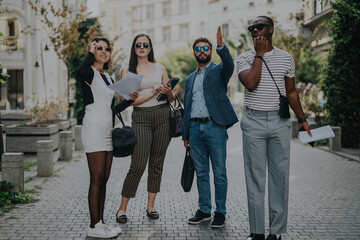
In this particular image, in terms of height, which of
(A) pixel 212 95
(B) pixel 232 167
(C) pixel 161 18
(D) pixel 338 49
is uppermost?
(C) pixel 161 18

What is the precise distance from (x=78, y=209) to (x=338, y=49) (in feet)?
30.9

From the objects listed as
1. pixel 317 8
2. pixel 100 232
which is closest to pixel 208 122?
pixel 100 232

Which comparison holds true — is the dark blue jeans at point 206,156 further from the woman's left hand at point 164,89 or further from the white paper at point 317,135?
the white paper at point 317,135

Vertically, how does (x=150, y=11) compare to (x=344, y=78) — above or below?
above

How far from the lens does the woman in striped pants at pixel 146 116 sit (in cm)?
551

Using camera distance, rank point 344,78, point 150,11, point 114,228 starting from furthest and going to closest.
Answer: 1. point 150,11
2. point 344,78
3. point 114,228

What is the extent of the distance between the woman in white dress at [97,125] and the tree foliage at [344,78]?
9036mm

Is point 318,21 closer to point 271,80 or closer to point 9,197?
point 9,197

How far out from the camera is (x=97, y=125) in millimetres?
4770

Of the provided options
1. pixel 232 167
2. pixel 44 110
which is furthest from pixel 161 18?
pixel 232 167

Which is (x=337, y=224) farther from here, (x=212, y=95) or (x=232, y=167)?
(x=232, y=167)

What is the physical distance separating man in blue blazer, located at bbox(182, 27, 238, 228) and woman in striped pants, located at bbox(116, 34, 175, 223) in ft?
1.00

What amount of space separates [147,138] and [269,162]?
156 cm

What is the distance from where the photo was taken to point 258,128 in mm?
4613
